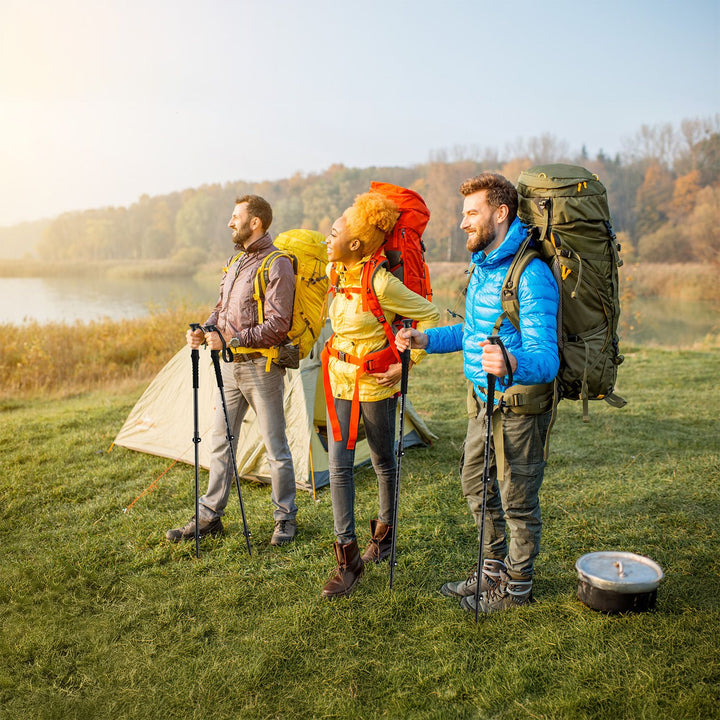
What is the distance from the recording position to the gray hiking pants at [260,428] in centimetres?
380

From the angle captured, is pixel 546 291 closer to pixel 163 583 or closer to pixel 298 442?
pixel 163 583

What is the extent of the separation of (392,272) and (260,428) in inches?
53.8

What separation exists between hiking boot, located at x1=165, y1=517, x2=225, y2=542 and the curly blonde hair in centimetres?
207

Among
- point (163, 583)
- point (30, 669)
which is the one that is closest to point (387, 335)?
point (163, 583)

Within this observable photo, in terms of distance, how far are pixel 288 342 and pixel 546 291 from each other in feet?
5.83

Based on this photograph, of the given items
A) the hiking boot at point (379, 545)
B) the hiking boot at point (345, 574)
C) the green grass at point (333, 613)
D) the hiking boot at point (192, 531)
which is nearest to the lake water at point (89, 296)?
the green grass at point (333, 613)

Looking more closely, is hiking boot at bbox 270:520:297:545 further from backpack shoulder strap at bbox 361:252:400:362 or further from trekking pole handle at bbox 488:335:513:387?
trekking pole handle at bbox 488:335:513:387

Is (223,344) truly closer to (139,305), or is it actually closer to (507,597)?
(507,597)

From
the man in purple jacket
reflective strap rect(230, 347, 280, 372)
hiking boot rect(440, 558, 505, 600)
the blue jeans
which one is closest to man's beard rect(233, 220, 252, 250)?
the man in purple jacket

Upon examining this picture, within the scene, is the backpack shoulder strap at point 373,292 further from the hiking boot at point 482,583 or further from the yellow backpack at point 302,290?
the hiking boot at point 482,583

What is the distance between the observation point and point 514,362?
2.41m

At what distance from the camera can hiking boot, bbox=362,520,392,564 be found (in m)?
3.58

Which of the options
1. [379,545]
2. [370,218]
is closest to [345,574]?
[379,545]

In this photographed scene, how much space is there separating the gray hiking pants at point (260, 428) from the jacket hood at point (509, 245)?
163cm
